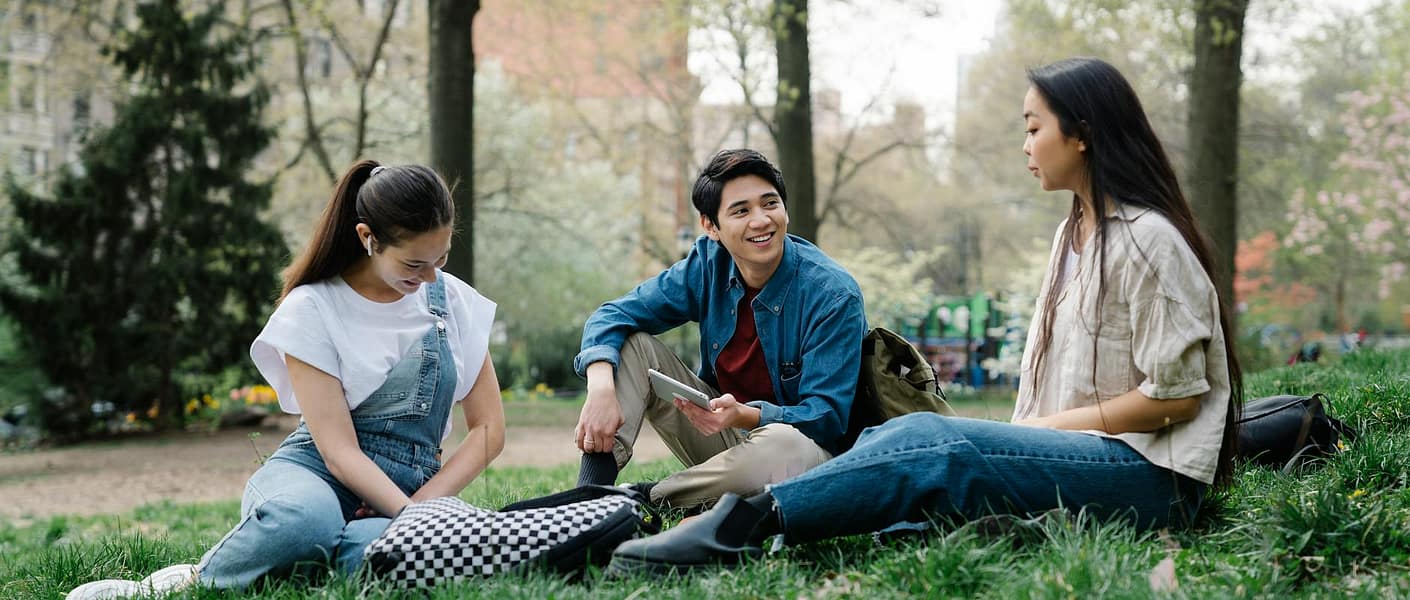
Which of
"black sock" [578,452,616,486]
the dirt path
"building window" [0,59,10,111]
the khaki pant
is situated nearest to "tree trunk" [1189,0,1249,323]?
the dirt path

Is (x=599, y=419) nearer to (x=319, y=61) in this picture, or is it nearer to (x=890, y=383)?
(x=890, y=383)

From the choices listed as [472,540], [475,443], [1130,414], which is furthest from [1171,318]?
[475,443]

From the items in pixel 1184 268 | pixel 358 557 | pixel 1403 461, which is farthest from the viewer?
pixel 1403 461

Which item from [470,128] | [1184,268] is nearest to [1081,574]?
[1184,268]

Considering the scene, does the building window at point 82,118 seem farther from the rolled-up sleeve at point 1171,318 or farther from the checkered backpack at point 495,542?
the rolled-up sleeve at point 1171,318

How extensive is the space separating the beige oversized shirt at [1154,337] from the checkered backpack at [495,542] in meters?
1.30

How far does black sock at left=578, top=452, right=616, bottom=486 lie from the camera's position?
142 inches

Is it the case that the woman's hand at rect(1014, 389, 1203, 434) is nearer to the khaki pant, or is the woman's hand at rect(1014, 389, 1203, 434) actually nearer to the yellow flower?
the khaki pant

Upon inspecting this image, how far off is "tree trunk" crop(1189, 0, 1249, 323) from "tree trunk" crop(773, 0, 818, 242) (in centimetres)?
385

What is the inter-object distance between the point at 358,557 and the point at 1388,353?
259 inches

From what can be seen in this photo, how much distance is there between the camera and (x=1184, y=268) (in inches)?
109

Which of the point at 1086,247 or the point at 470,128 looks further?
the point at 470,128

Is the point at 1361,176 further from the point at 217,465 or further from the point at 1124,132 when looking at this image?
the point at 1124,132

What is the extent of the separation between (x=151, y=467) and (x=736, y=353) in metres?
9.74
